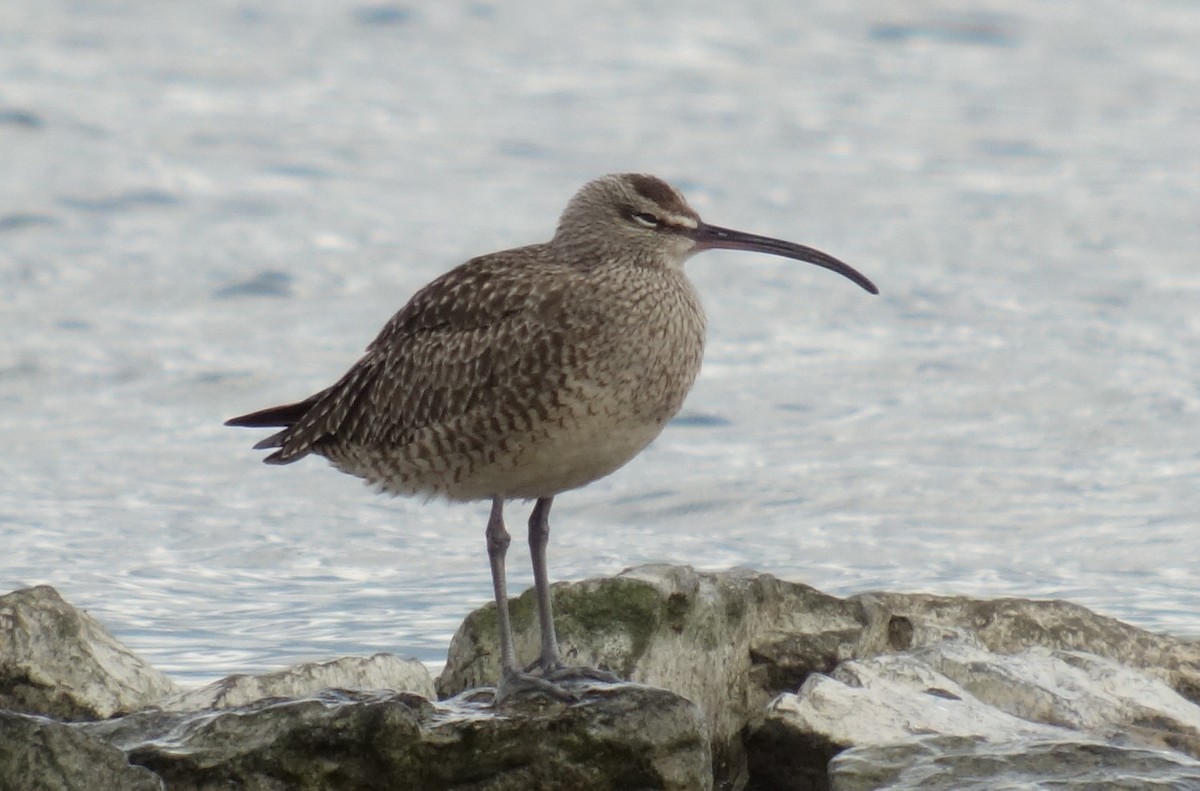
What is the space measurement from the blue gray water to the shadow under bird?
2275mm

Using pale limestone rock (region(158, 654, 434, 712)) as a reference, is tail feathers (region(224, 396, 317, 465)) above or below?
above

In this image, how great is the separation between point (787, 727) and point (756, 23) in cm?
2177

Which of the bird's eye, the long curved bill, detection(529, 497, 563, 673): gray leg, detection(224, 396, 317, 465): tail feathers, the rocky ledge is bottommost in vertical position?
the rocky ledge

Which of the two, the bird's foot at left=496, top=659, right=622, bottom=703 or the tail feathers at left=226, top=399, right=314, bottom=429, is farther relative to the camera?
the tail feathers at left=226, top=399, right=314, bottom=429

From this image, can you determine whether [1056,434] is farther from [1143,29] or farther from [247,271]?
[1143,29]

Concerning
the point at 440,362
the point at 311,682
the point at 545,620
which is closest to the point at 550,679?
the point at 545,620

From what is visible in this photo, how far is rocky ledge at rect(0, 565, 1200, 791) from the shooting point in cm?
712

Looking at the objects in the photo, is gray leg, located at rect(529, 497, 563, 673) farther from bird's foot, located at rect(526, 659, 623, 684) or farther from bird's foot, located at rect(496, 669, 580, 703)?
bird's foot, located at rect(496, 669, 580, 703)

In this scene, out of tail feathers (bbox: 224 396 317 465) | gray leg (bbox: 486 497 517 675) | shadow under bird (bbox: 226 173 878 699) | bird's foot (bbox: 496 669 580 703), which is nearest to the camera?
bird's foot (bbox: 496 669 580 703)

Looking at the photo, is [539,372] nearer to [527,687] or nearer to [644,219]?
[644,219]

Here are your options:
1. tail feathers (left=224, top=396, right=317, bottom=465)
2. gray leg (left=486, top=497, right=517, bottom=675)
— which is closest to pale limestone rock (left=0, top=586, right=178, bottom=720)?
tail feathers (left=224, top=396, right=317, bottom=465)

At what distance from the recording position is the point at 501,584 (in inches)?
323

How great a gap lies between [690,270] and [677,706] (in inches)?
Answer: 503

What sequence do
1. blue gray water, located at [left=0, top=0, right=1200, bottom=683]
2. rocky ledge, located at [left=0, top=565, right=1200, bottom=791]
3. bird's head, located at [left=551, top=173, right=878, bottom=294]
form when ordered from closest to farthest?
rocky ledge, located at [left=0, top=565, right=1200, bottom=791] < bird's head, located at [left=551, top=173, right=878, bottom=294] < blue gray water, located at [left=0, top=0, right=1200, bottom=683]
